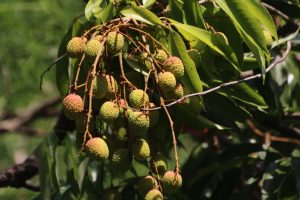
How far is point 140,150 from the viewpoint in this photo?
133 cm

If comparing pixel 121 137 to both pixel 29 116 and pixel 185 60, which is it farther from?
pixel 29 116

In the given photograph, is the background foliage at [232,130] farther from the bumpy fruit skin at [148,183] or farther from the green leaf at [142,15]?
the bumpy fruit skin at [148,183]

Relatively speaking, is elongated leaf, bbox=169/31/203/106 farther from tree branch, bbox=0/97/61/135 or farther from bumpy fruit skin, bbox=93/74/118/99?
tree branch, bbox=0/97/61/135

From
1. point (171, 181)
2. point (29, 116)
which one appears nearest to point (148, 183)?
point (171, 181)

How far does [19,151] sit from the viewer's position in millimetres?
4312

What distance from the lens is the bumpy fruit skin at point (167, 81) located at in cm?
129

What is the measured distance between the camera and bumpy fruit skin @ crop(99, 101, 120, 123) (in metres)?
1.29

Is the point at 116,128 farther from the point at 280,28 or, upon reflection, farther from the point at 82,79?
the point at 280,28

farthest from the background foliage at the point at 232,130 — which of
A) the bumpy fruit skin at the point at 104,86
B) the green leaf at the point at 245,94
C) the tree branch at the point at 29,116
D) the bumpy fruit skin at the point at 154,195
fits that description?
the tree branch at the point at 29,116

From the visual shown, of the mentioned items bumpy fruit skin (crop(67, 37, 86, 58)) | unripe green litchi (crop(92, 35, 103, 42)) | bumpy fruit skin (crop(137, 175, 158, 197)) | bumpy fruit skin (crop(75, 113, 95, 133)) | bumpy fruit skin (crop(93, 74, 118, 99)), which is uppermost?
unripe green litchi (crop(92, 35, 103, 42))

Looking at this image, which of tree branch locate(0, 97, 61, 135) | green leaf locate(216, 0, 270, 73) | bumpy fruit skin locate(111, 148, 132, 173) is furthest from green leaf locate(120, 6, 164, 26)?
tree branch locate(0, 97, 61, 135)

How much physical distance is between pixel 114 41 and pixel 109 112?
0.36 feet

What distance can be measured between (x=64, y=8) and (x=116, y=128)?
2653 millimetres

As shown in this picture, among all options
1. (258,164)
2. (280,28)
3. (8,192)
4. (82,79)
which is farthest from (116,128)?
(8,192)
